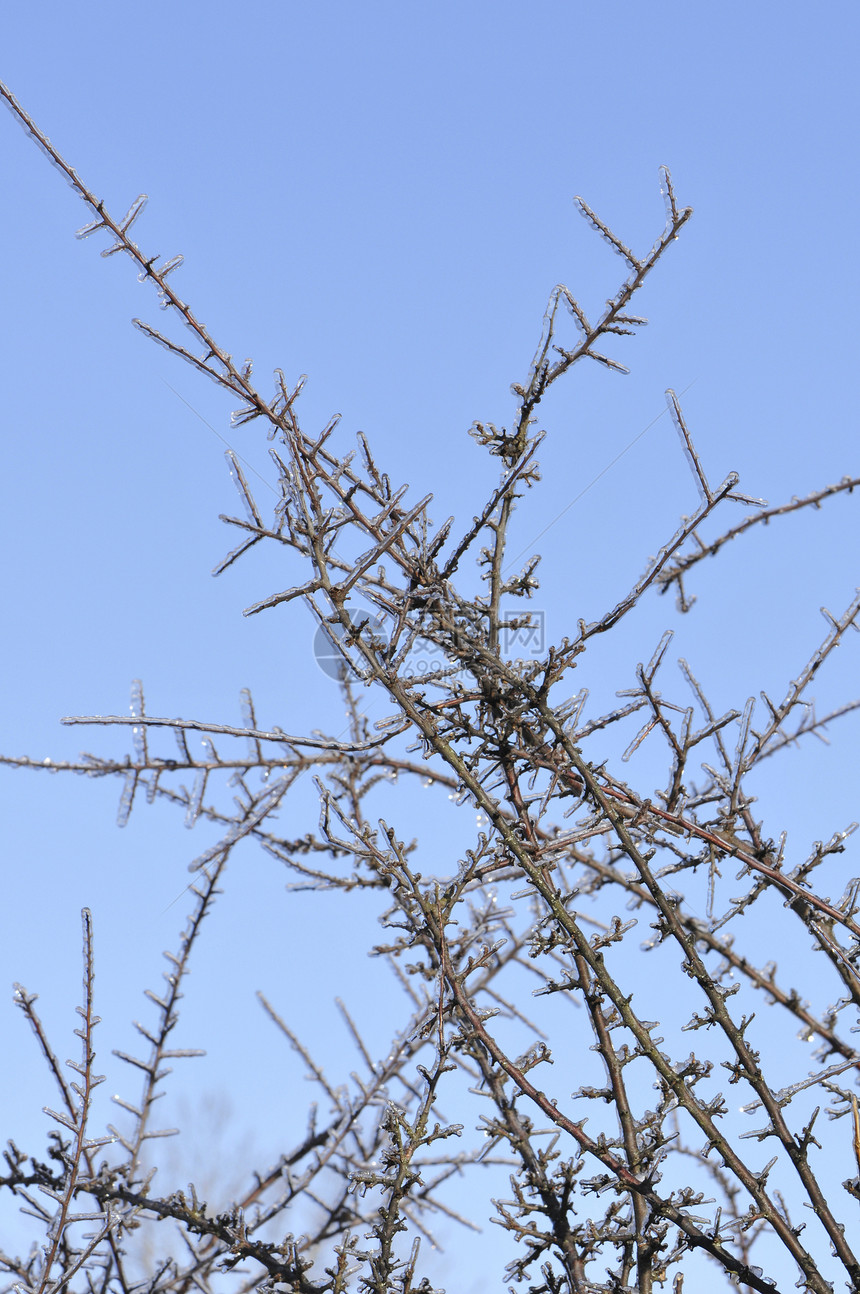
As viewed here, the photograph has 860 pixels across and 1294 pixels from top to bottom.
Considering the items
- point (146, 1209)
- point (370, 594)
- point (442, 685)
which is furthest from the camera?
point (146, 1209)

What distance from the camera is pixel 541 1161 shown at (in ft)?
4.21

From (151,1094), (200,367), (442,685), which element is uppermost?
(200,367)

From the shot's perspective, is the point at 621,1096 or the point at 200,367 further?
the point at 200,367

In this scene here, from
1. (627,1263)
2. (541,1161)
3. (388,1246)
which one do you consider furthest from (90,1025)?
(627,1263)

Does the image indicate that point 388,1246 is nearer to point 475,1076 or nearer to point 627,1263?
point 627,1263

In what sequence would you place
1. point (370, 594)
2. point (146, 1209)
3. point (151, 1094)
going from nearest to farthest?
point (370, 594) < point (146, 1209) < point (151, 1094)

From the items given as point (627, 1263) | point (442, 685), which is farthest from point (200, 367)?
point (627, 1263)

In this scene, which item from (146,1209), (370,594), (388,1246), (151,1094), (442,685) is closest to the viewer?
(388,1246)

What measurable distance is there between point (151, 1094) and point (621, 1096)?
3.81 ft

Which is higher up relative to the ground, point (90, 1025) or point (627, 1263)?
point (90, 1025)

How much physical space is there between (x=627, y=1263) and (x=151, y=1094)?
1.10 m

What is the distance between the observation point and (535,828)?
1.34 metres

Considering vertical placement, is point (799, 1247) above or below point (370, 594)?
below

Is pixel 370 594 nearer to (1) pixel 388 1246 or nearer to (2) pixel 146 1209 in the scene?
(1) pixel 388 1246
